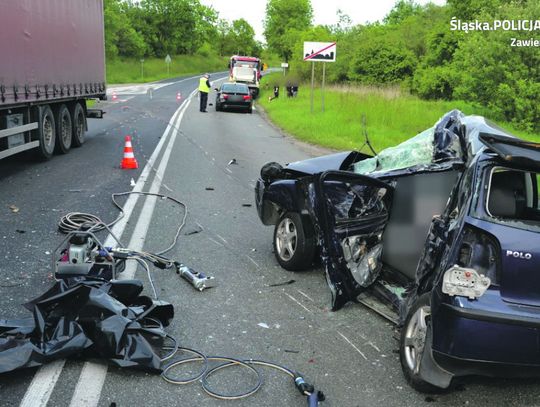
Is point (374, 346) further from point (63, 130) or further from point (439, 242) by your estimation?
point (63, 130)

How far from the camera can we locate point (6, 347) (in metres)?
3.55

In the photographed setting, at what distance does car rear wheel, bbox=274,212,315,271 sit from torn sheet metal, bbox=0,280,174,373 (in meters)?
1.89

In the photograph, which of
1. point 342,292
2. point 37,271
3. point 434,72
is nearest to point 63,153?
point 37,271

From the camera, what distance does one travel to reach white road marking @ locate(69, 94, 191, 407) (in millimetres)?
3358

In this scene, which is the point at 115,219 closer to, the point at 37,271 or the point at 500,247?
the point at 37,271

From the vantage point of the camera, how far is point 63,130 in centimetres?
1367

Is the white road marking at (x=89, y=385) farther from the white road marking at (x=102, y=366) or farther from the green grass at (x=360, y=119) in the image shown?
the green grass at (x=360, y=119)

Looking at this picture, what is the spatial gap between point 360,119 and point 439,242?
56.6ft

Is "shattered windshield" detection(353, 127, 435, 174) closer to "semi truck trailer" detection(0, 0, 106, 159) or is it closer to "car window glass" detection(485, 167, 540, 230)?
"car window glass" detection(485, 167, 540, 230)

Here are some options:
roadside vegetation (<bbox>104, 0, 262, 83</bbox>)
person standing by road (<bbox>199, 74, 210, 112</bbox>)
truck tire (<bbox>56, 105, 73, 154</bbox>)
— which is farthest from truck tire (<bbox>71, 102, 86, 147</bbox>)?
roadside vegetation (<bbox>104, 0, 262, 83</bbox>)

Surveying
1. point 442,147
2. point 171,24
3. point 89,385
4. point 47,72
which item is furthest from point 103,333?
point 171,24

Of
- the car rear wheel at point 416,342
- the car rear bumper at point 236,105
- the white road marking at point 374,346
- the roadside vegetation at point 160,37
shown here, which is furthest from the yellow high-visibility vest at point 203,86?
the roadside vegetation at point 160,37

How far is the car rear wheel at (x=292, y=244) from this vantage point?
561cm

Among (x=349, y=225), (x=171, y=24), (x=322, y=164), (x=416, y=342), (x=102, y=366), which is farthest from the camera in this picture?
(x=171, y=24)
